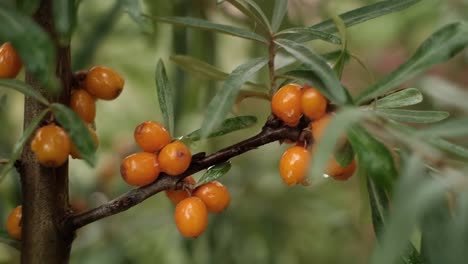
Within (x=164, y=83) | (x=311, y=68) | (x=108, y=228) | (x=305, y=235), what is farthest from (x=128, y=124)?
(x=311, y=68)

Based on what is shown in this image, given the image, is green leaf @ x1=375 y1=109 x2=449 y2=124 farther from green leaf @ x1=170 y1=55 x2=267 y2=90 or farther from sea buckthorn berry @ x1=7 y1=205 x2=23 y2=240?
sea buckthorn berry @ x1=7 y1=205 x2=23 y2=240

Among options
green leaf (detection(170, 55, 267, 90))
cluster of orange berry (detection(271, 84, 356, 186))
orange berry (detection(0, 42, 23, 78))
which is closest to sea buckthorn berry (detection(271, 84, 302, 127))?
cluster of orange berry (detection(271, 84, 356, 186))

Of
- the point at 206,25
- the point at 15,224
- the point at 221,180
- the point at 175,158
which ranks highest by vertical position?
the point at 206,25

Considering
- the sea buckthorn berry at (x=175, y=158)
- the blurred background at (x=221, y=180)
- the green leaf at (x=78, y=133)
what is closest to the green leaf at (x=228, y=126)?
the sea buckthorn berry at (x=175, y=158)

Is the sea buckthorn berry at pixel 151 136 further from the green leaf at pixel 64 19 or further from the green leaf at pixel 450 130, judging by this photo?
the green leaf at pixel 450 130

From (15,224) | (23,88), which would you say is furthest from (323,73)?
(15,224)

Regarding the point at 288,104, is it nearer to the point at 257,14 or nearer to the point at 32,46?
the point at 257,14
